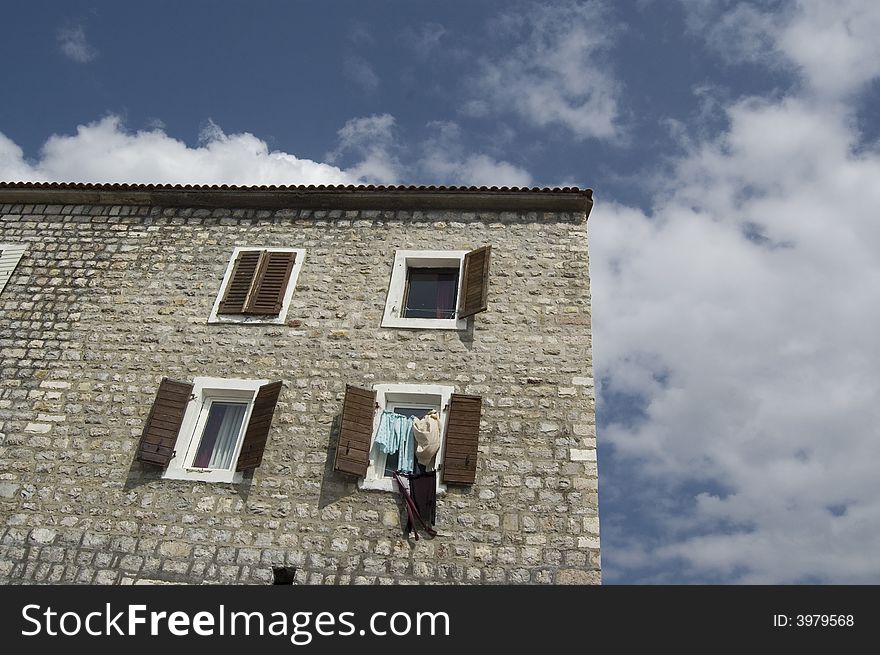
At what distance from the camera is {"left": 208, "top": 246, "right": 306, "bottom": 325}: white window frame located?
9.75m

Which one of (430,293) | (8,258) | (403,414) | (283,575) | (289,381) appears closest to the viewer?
(283,575)

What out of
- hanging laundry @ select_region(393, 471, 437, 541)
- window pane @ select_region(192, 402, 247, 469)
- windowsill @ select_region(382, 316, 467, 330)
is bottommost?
hanging laundry @ select_region(393, 471, 437, 541)

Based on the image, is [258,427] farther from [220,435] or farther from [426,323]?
[426,323]

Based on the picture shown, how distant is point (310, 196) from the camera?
36.1 ft

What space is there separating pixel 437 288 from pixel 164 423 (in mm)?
4417

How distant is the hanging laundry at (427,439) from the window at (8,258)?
7279 millimetres

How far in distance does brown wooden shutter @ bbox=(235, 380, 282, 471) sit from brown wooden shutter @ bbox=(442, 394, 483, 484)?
7.78 feet

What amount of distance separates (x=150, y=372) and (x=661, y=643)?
7430mm

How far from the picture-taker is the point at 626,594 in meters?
6.73

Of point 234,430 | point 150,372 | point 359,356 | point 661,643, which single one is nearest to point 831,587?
point 661,643

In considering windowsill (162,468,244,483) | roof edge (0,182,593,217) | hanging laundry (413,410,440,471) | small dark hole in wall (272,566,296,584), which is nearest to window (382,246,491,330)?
roof edge (0,182,593,217)

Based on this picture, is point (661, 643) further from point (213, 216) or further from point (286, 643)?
Result: point (213, 216)

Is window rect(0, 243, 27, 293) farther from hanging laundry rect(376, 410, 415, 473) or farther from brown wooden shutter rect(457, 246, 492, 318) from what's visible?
brown wooden shutter rect(457, 246, 492, 318)

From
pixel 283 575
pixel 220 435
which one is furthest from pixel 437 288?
pixel 283 575
